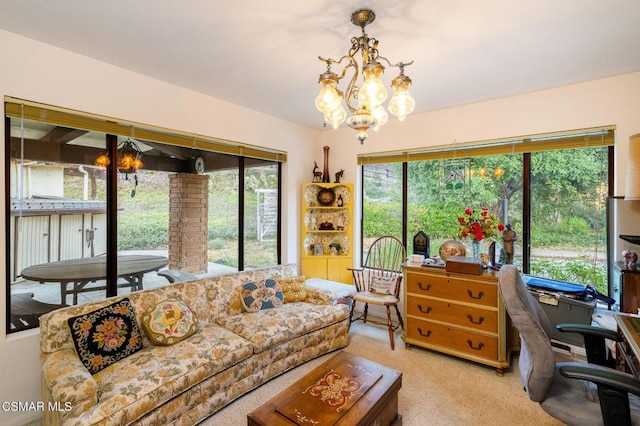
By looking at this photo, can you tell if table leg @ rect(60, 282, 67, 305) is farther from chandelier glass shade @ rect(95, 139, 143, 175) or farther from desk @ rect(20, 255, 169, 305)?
chandelier glass shade @ rect(95, 139, 143, 175)

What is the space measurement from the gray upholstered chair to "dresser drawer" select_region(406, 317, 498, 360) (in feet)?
3.32

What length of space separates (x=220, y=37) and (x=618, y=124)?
10.8 ft

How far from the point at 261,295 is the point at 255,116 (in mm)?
2072

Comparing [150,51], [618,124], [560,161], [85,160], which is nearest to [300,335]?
[85,160]

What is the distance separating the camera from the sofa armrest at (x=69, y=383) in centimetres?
149

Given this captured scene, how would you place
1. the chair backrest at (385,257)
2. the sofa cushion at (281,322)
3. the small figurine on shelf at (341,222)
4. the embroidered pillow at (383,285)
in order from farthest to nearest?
the small figurine on shelf at (341,222) < the chair backrest at (385,257) < the embroidered pillow at (383,285) < the sofa cushion at (281,322)

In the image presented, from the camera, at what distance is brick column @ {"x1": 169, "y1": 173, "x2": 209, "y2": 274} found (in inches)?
118

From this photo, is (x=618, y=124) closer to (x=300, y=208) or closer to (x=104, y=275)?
(x=300, y=208)

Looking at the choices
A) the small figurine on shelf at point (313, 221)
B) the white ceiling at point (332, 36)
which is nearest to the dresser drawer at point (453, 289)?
the small figurine on shelf at point (313, 221)

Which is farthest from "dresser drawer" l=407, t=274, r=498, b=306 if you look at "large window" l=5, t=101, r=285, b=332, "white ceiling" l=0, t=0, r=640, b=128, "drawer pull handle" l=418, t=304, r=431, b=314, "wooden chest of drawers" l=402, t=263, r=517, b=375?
"large window" l=5, t=101, r=285, b=332

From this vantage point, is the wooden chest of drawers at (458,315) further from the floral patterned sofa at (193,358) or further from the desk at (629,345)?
the desk at (629,345)

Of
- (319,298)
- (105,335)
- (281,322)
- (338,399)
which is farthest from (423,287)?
(105,335)

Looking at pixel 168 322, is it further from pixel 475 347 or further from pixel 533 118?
pixel 533 118

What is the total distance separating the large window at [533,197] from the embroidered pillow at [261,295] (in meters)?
1.86
